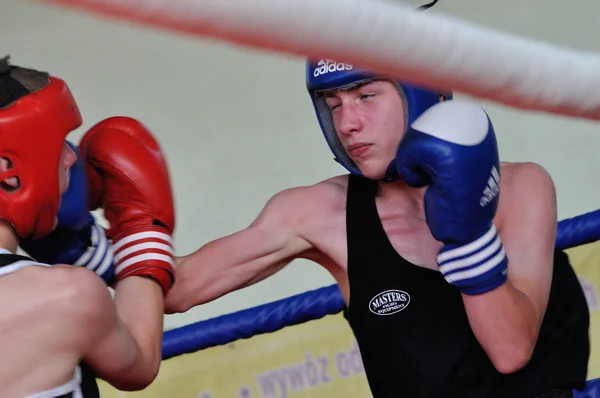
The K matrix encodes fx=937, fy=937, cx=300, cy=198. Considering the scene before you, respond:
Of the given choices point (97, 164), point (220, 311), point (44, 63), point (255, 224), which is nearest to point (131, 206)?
point (97, 164)

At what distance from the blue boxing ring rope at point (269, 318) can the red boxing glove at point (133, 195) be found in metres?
0.75

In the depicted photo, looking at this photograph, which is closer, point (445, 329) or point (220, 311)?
point (445, 329)

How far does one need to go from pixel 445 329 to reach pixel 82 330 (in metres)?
0.68

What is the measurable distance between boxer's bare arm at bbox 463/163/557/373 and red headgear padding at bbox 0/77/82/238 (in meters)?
0.67

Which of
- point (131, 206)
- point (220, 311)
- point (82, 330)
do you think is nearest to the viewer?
point (82, 330)

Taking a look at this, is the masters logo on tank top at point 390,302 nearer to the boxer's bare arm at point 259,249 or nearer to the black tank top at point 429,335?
the black tank top at point 429,335

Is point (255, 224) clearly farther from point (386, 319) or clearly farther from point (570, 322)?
point (570, 322)

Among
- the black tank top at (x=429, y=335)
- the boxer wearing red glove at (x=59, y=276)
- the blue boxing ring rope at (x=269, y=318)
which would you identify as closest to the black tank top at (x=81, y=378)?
the boxer wearing red glove at (x=59, y=276)

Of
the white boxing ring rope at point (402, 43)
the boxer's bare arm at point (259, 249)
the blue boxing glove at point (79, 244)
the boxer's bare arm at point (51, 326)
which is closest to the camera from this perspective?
the white boxing ring rope at point (402, 43)

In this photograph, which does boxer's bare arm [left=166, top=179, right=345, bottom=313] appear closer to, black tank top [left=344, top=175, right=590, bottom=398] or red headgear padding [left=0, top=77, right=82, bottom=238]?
black tank top [left=344, top=175, right=590, bottom=398]

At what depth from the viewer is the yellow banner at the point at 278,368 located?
2.22m

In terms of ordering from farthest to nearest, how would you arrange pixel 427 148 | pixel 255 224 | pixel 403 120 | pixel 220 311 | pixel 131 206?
pixel 220 311
pixel 255 224
pixel 403 120
pixel 131 206
pixel 427 148

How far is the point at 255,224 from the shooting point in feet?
5.80

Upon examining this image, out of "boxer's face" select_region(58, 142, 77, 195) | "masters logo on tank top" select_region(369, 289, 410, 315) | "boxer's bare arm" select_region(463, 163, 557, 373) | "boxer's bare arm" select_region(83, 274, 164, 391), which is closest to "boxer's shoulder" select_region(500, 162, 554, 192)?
"boxer's bare arm" select_region(463, 163, 557, 373)
